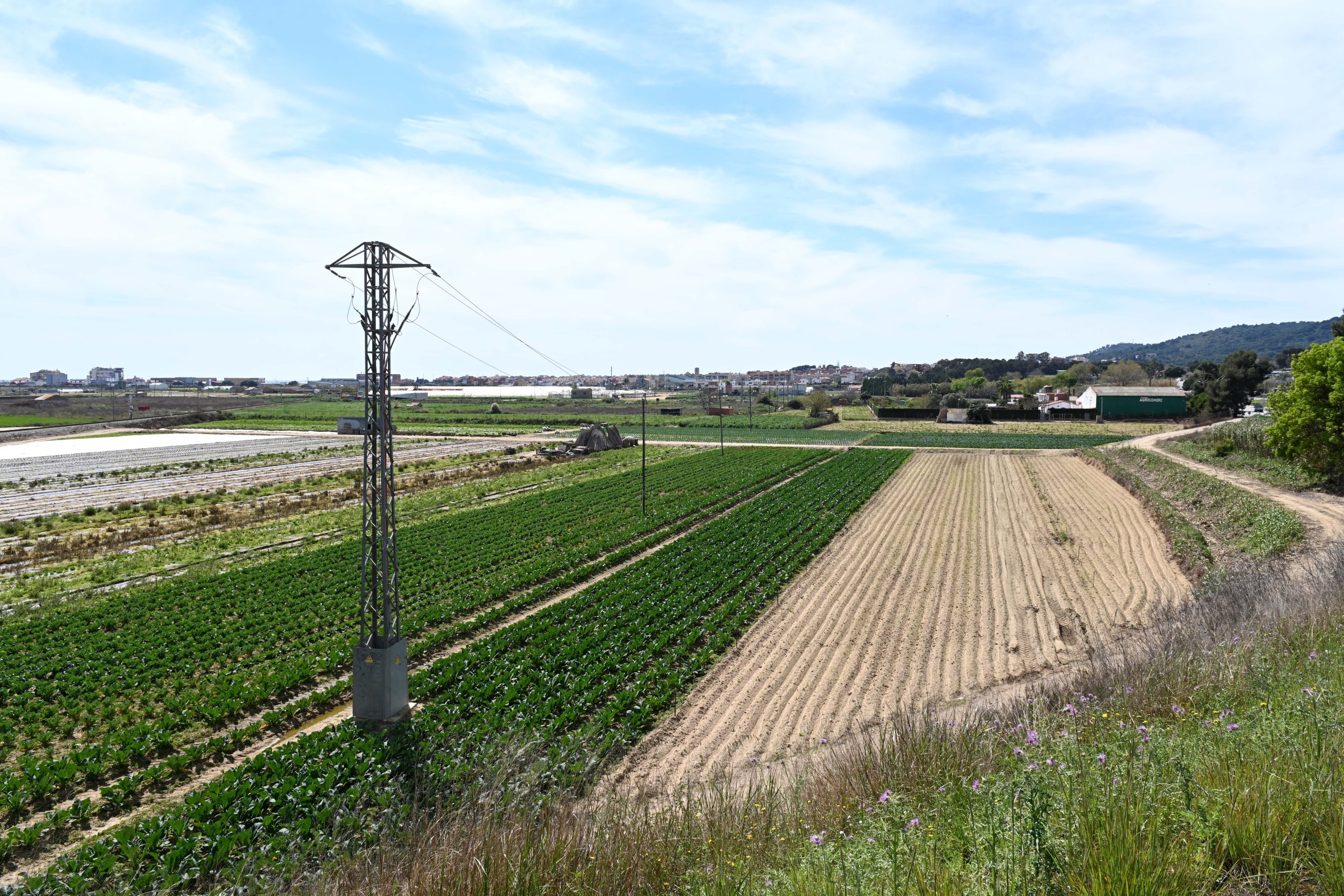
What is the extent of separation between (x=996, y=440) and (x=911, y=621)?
199 feet

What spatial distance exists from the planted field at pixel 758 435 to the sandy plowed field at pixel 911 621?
1553 inches

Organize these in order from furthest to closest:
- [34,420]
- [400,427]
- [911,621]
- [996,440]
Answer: [400,427], [34,420], [996,440], [911,621]

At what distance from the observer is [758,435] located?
81062 millimetres

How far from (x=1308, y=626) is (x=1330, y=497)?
22483 millimetres

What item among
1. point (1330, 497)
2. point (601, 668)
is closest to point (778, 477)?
point (1330, 497)

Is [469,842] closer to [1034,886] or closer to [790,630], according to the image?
[1034,886]

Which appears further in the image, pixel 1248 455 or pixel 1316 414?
pixel 1248 455

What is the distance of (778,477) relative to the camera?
4619cm

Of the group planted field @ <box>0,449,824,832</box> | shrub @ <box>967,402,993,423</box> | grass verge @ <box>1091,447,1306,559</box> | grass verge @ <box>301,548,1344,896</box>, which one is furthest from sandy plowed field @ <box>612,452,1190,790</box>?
shrub @ <box>967,402,993,423</box>

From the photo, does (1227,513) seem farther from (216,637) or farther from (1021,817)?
(216,637)

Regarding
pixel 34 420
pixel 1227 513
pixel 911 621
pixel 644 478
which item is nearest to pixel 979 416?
pixel 1227 513

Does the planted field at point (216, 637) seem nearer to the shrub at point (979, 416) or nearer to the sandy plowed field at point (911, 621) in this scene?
the sandy plowed field at point (911, 621)

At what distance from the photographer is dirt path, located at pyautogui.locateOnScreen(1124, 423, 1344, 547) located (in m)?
21.3

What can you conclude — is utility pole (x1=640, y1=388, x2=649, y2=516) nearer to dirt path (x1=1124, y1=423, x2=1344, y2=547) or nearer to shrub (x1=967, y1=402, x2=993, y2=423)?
dirt path (x1=1124, y1=423, x2=1344, y2=547)
